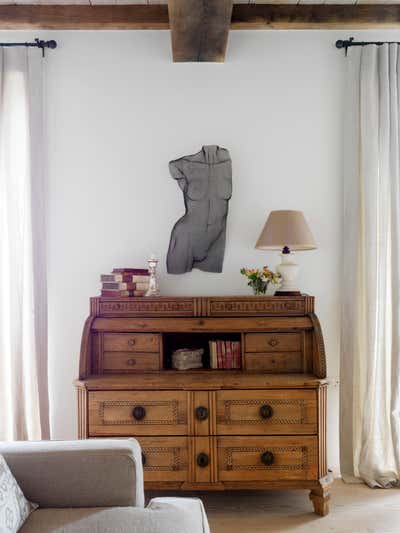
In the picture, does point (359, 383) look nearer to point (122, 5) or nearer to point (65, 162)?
point (65, 162)

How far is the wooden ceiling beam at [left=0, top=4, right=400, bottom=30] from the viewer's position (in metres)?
3.08

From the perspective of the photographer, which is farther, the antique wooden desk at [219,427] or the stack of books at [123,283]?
the stack of books at [123,283]

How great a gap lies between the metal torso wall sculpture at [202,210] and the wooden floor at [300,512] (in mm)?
1254

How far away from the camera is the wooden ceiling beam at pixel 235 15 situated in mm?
3076

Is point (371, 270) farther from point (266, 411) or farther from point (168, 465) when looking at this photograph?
point (168, 465)

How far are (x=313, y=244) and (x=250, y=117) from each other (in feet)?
2.86

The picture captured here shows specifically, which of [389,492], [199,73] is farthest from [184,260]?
[389,492]

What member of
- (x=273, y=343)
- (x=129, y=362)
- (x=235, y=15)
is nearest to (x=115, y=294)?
(x=129, y=362)

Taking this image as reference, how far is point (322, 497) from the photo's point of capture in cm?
262

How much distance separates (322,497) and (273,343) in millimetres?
769

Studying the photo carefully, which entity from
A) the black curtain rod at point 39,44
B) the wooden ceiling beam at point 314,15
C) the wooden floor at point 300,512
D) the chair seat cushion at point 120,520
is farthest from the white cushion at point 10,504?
the wooden ceiling beam at point 314,15

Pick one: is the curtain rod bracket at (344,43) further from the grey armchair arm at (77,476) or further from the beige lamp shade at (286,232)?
the grey armchair arm at (77,476)

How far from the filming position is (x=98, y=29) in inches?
125

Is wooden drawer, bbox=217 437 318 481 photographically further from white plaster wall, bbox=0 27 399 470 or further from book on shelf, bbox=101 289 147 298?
book on shelf, bbox=101 289 147 298
